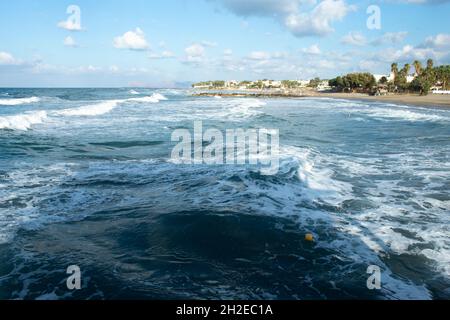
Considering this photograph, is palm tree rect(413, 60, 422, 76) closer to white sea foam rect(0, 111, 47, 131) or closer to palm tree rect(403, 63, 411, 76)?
palm tree rect(403, 63, 411, 76)

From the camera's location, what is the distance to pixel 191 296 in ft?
16.9

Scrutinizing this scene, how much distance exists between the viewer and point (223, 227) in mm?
7570

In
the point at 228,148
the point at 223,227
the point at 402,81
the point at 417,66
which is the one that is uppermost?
the point at 417,66

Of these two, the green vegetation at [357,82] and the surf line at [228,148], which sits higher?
the green vegetation at [357,82]

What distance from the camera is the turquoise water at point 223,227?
5488 mm

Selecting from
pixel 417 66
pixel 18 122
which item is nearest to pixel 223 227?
pixel 18 122

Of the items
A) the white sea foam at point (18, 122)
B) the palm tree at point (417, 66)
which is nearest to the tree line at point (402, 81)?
the palm tree at point (417, 66)

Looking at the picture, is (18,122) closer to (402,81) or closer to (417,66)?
(402,81)

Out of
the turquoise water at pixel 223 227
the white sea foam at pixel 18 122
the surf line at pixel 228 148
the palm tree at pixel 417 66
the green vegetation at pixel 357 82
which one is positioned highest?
the palm tree at pixel 417 66

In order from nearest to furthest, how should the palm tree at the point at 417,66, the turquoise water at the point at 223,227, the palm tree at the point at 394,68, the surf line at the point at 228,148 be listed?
the turquoise water at the point at 223,227, the surf line at the point at 228,148, the palm tree at the point at 417,66, the palm tree at the point at 394,68

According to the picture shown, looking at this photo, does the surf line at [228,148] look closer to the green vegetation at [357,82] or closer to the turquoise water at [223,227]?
the turquoise water at [223,227]

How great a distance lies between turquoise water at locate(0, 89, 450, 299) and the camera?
5488 millimetres

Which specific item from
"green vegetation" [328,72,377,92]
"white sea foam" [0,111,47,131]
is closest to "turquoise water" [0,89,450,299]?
"white sea foam" [0,111,47,131]
